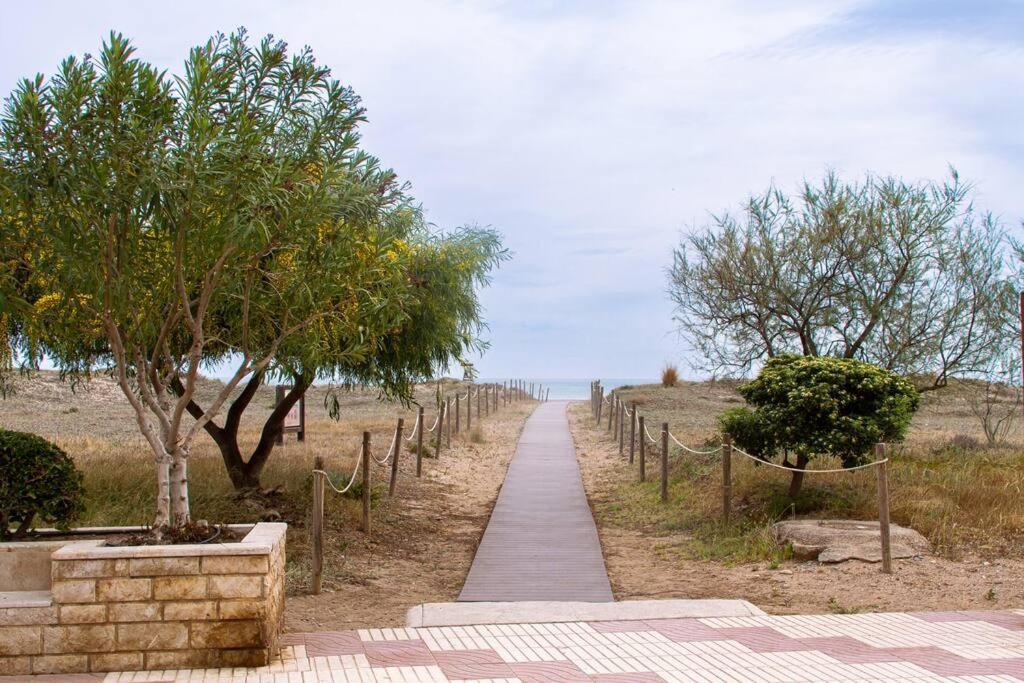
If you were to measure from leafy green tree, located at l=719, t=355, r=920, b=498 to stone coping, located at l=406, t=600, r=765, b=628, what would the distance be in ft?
14.1

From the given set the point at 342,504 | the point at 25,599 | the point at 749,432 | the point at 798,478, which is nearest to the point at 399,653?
the point at 25,599

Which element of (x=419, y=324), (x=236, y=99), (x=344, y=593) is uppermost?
Answer: (x=236, y=99)

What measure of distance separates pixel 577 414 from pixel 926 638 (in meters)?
32.2

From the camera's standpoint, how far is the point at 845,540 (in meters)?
11.4

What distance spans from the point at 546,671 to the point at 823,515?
7.05 metres

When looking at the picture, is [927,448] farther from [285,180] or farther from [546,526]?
[285,180]

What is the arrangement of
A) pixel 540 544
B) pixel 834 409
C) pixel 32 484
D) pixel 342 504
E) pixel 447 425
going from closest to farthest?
pixel 32 484 < pixel 540 544 < pixel 834 409 < pixel 342 504 < pixel 447 425

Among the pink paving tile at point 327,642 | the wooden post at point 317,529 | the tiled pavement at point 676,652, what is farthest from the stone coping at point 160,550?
the wooden post at point 317,529

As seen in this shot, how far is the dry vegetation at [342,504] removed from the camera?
10359mm

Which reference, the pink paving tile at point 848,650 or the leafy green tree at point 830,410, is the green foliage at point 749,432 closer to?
the leafy green tree at point 830,410

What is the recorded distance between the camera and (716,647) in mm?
7539

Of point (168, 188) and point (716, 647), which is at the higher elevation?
point (168, 188)

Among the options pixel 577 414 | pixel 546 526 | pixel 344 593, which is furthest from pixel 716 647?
pixel 577 414

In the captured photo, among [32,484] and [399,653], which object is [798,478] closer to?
[399,653]
